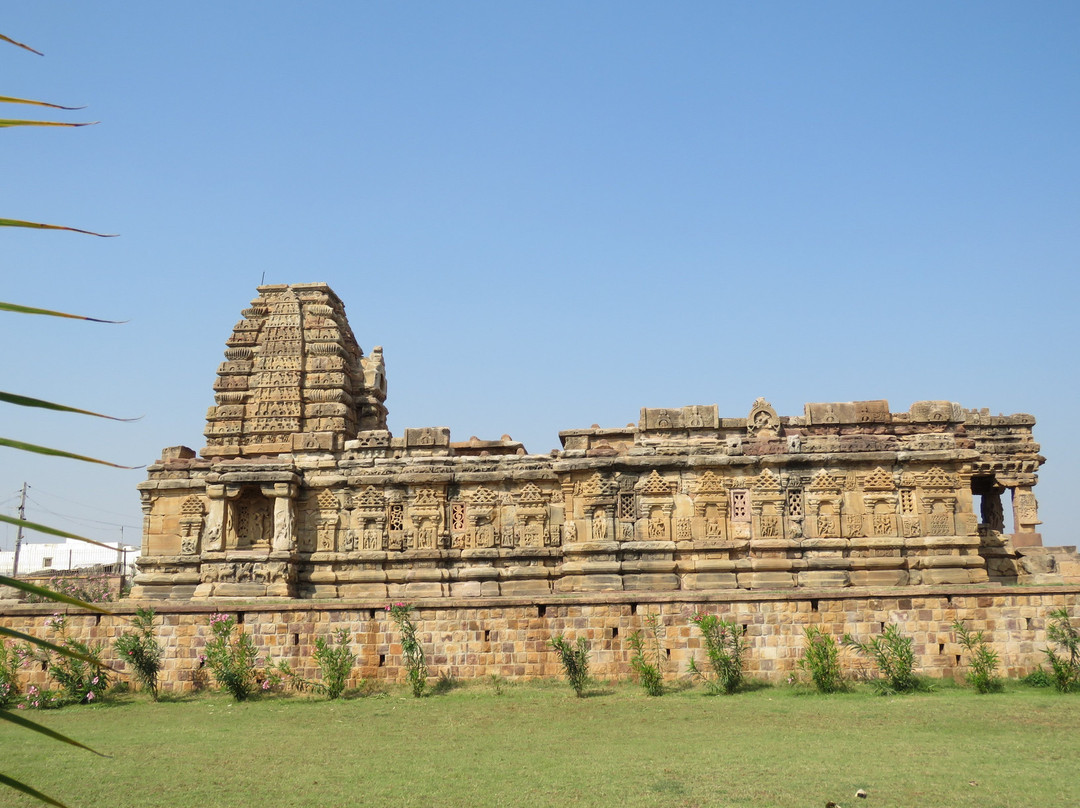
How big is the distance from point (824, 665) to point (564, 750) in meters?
4.83

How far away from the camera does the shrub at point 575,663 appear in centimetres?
1441

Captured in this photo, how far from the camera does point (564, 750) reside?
1112 centimetres

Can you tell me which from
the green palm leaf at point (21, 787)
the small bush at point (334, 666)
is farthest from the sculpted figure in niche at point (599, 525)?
the green palm leaf at point (21, 787)

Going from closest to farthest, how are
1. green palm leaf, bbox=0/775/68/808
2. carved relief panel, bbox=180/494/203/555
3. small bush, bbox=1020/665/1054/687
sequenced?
green palm leaf, bbox=0/775/68/808
small bush, bbox=1020/665/1054/687
carved relief panel, bbox=180/494/203/555

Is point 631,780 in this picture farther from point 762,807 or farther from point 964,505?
point 964,505

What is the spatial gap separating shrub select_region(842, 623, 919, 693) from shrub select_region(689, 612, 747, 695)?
1663 millimetres

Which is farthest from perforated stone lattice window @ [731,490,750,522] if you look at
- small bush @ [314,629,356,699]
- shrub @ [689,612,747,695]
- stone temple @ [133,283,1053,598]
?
small bush @ [314,629,356,699]

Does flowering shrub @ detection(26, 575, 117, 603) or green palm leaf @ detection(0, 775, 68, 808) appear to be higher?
green palm leaf @ detection(0, 775, 68, 808)

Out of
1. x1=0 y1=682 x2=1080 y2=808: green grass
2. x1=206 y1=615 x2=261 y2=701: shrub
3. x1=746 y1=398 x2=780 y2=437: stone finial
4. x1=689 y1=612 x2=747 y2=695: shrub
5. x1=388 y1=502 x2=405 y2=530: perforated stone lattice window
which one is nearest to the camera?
x1=0 y1=682 x2=1080 y2=808: green grass

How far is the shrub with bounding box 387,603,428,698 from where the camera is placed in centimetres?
1466

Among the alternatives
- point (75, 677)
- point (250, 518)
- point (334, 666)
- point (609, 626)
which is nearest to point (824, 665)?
point (609, 626)

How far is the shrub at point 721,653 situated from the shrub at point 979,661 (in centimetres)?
320

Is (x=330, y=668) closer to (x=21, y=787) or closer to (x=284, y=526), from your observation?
(x=284, y=526)

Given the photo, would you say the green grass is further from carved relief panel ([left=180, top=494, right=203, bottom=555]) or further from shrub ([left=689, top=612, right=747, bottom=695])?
carved relief panel ([left=180, top=494, right=203, bottom=555])
